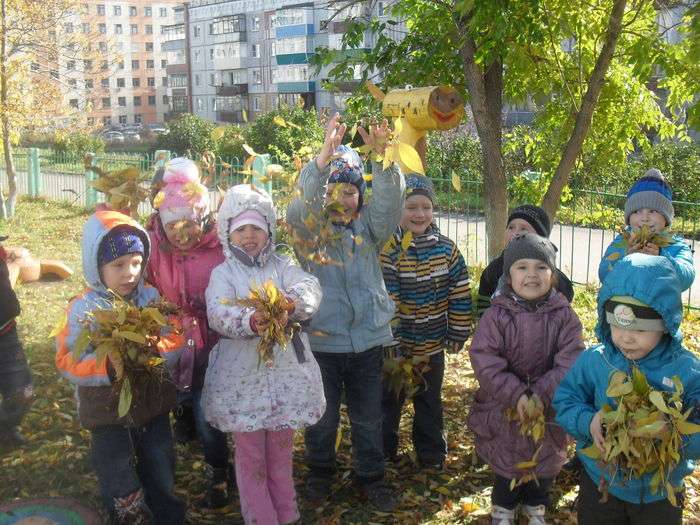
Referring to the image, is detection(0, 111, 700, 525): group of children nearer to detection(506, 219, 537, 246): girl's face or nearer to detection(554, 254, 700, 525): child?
detection(554, 254, 700, 525): child

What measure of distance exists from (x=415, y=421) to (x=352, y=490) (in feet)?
1.71

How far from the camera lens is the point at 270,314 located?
111 inches

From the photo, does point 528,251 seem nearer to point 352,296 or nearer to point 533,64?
point 352,296

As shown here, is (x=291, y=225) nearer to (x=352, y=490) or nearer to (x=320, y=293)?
(x=320, y=293)

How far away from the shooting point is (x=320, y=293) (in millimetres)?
3078

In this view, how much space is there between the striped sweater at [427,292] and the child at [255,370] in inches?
27.7

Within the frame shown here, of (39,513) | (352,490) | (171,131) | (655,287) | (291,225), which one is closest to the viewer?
(655,287)

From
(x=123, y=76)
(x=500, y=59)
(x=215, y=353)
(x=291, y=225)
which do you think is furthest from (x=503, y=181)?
(x=123, y=76)

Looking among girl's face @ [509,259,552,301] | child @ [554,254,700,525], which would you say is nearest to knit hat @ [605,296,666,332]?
child @ [554,254,700,525]

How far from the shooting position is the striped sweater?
12.1 feet

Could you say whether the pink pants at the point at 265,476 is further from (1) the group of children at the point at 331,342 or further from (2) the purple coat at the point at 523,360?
(2) the purple coat at the point at 523,360

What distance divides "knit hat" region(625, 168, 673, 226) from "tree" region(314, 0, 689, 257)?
1.32m

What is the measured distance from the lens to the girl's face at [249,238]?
307 centimetres

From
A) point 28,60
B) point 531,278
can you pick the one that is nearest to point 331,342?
point 531,278
